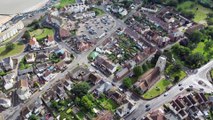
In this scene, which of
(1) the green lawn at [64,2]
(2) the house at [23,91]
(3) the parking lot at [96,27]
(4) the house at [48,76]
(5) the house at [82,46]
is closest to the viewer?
(2) the house at [23,91]

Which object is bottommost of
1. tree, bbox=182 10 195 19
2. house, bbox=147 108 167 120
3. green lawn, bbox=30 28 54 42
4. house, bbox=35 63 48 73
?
house, bbox=35 63 48 73

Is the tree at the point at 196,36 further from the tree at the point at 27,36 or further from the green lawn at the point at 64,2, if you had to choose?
the tree at the point at 27,36

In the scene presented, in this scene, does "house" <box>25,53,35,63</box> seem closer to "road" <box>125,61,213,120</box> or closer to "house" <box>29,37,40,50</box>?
"house" <box>29,37,40,50</box>

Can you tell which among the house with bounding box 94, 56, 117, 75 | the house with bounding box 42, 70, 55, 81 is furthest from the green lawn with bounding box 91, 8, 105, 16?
the house with bounding box 42, 70, 55, 81

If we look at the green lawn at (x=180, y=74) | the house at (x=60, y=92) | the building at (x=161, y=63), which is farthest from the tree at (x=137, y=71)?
the house at (x=60, y=92)

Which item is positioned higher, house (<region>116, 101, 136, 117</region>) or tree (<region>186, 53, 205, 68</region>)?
Answer: tree (<region>186, 53, 205, 68</region>)

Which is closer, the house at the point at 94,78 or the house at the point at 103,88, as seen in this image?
the house at the point at 103,88

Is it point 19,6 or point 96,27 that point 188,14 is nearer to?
point 96,27
